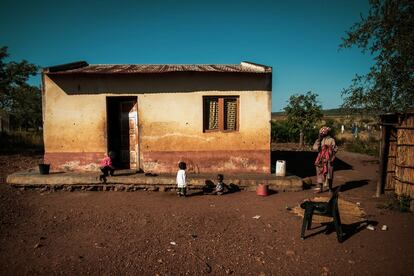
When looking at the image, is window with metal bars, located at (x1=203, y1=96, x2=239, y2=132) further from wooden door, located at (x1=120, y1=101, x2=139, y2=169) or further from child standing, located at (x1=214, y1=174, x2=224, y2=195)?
wooden door, located at (x1=120, y1=101, x2=139, y2=169)

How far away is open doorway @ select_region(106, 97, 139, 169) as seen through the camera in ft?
30.6

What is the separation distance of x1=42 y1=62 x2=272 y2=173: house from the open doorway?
0.39 m

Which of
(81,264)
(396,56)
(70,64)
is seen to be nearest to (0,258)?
(81,264)

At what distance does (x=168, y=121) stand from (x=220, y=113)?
5.82ft

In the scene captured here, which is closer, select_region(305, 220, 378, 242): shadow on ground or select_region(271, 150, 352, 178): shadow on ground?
select_region(305, 220, 378, 242): shadow on ground

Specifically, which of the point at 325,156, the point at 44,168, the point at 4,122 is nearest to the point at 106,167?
the point at 44,168

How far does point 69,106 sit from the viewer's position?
891 cm

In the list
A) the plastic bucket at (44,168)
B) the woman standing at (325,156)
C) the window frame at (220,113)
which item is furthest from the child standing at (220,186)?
the plastic bucket at (44,168)

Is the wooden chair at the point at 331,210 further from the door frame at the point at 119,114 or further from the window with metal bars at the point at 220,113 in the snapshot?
the door frame at the point at 119,114

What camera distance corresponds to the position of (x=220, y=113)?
9.05m

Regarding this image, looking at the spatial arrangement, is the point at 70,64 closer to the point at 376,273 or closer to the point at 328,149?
the point at 328,149

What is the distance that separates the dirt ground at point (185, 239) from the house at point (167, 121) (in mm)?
1599

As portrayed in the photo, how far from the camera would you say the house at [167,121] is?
892cm

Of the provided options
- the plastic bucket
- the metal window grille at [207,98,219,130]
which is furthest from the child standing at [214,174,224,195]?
the plastic bucket
